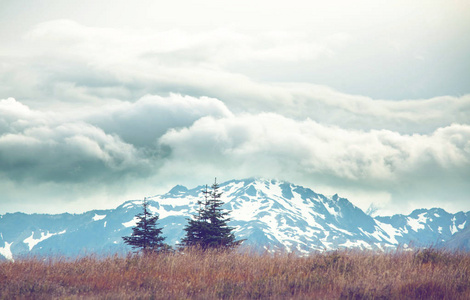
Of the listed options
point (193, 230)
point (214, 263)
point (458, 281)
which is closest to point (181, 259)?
point (214, 263)

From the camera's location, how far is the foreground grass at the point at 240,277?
1202 centimetres

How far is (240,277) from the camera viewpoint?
1375cm

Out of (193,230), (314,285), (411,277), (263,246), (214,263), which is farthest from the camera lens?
(193,230)

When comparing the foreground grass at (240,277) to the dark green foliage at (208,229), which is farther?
the dark green foliage at (208,229)

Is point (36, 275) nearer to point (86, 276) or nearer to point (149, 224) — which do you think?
point (86, 276)

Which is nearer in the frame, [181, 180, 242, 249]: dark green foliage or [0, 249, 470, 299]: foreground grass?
[0, 249, 470, 299]: foreground grass

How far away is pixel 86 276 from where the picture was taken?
539 inches

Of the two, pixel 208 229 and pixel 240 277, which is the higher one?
pixel 208 229

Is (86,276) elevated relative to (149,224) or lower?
lower

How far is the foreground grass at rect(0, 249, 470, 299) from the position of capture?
12016mm

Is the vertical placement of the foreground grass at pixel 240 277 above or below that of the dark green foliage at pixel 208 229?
below

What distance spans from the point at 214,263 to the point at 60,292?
535 centimetres

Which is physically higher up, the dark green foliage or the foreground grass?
the dark green foliage

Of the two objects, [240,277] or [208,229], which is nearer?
[240,277]
